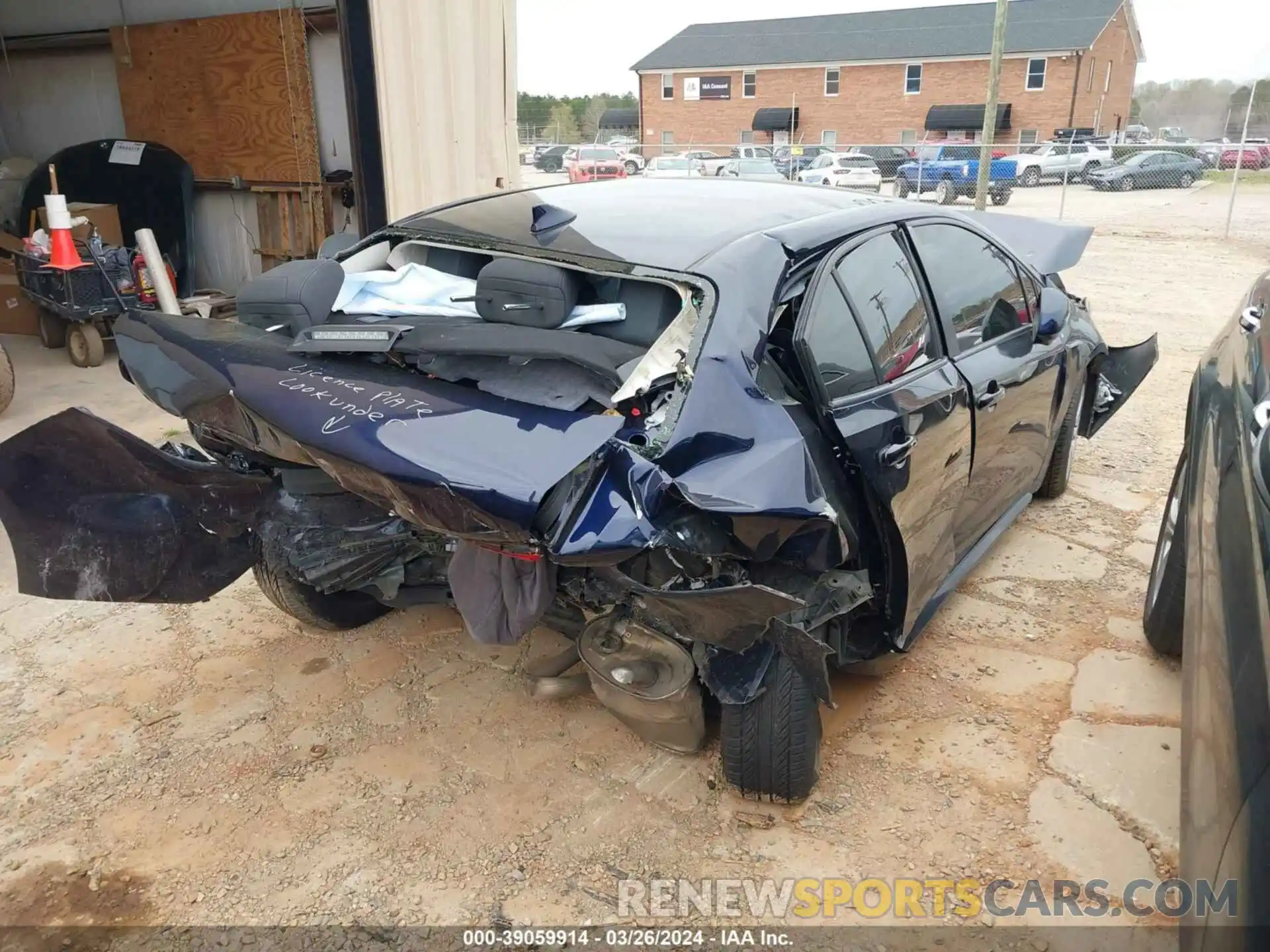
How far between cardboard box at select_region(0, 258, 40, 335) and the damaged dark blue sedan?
7.06m

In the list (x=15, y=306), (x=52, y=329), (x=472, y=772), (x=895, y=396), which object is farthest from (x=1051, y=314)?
(x=15, y=306)

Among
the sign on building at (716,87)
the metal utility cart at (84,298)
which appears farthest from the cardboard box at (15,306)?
the sign on building at (716,87)

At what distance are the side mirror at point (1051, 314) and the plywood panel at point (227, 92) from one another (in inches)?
267

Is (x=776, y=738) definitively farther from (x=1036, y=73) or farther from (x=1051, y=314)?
(x=1036, y=73)

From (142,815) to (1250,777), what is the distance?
2694 mm

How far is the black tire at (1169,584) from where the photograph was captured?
3.09 m

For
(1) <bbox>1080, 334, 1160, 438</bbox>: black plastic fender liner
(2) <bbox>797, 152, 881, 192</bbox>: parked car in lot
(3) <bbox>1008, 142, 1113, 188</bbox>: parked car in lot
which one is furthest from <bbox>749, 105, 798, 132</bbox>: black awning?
(1) <bbox>1080, 334, 1160, 438</bbox>: black plastic fender liner

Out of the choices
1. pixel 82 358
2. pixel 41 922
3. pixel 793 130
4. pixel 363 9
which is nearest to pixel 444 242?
pixel 41 922

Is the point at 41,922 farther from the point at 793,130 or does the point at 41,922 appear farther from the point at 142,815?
the point at 793,130

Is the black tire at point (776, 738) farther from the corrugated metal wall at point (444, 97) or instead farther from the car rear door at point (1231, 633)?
the corrugated metal wall at point (444, 97)

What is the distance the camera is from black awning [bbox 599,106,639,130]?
5653 cm

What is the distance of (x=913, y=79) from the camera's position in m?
41.5

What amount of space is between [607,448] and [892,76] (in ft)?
148

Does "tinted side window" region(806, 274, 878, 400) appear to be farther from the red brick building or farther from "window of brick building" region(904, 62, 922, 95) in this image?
"window of brick building" region(904, 62, 922, 95)
